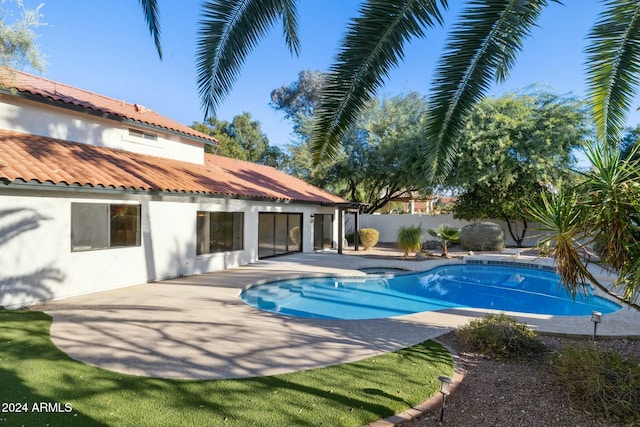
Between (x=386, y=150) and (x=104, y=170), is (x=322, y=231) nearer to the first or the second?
(x=386, y=150)

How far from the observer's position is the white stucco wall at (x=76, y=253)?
8648 millimetres

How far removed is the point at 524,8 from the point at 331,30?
124 inches

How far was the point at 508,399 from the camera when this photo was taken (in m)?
4.83

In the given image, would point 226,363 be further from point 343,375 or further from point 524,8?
point 524,8

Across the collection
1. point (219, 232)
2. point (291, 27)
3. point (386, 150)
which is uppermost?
point (386, 150)

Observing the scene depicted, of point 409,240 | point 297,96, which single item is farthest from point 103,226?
point 297,96

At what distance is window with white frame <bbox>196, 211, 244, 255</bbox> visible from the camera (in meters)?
14.3

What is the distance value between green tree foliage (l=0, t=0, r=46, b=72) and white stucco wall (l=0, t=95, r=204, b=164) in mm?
4222

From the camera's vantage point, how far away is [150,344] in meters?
6.37

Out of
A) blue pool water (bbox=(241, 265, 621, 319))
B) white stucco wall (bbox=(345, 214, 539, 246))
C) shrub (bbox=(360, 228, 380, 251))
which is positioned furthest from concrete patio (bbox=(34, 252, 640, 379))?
white stucco wall (bbox=(345, 214, 539, 246))

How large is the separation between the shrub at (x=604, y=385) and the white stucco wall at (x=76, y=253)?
11.2m

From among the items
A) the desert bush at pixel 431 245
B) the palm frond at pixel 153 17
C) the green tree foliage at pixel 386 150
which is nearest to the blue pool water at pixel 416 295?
the palm frond at pixel 153 17

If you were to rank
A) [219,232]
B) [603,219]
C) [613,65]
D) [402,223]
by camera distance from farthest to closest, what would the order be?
1. [402,223]
2. [219,232]
3. [603,219]
4. [613,65]

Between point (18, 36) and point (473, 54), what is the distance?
8517 millimetres
